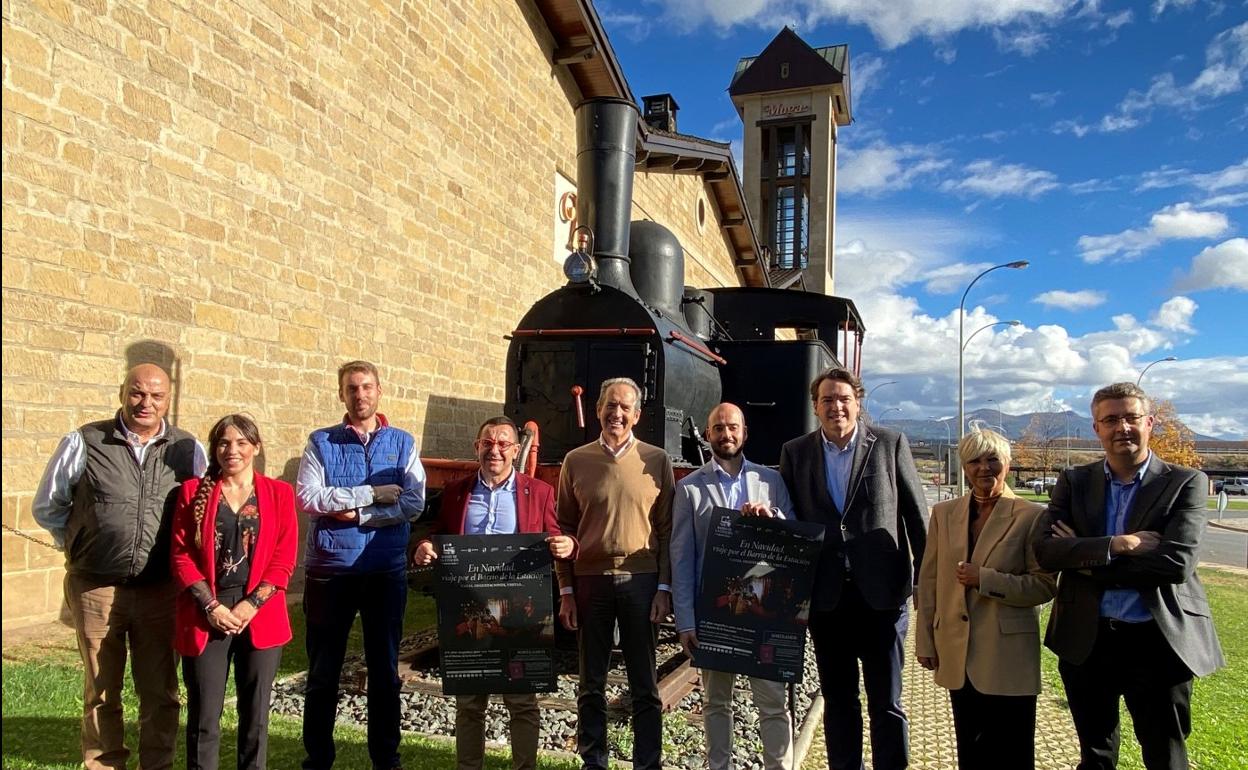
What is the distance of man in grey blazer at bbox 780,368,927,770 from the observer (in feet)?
10.6

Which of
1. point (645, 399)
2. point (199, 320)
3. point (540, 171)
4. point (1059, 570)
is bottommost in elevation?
point (1059, 570)

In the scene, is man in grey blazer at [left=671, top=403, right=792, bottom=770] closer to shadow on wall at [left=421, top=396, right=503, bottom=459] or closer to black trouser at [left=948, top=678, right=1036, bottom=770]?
black trouser at [left=948, top=678, right=1036, bottom=770]

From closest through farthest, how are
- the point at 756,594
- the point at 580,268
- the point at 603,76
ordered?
the point at 756,594, the point at 580,268, the point at 603,76

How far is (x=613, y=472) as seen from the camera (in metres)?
3.38

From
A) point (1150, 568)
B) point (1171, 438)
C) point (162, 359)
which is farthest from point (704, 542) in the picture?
point (1171, 438)

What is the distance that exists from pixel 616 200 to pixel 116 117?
3.61 m

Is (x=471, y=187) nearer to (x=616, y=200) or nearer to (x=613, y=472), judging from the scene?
(x=616, y=200)

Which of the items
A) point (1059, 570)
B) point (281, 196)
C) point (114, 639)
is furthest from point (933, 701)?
point (281, 196)

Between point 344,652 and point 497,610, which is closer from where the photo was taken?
point 497,610

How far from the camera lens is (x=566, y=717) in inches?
170

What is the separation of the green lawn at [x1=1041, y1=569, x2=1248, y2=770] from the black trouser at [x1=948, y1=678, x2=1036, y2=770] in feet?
4.23

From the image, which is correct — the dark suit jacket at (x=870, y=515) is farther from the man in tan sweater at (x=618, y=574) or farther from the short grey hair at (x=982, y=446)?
the man in tan sweater at (x=618, y=574)

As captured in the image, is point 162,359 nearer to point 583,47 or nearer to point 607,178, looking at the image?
point 607,178

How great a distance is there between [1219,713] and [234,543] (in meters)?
5.44
